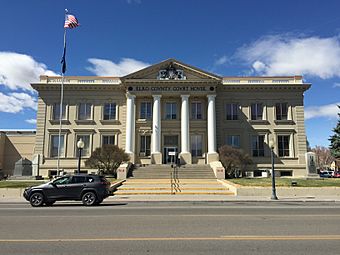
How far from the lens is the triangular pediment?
37125mm

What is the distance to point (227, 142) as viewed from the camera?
126ft

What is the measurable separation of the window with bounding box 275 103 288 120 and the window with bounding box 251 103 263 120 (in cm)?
205

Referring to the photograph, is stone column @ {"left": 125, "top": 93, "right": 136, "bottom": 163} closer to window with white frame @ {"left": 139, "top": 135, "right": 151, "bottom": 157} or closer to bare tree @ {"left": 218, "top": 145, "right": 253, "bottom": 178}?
window with white frame @ {"left": 139, "top": 135, "right": 151, "bottom": 157}

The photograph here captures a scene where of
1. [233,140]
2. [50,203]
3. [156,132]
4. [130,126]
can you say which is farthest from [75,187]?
[233,140]

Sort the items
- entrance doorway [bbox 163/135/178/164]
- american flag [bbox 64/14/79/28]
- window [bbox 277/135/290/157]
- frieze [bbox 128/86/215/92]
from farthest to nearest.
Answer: window [bbox 277/135/290/157] → entrance doorway [bbox 163/135/178/164] → frieze [bbox 128/86/215/92] → american flag [bbox 64/14/79/28]

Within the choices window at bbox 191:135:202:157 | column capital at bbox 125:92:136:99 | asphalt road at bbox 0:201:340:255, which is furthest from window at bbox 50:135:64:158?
asphalt road at bbox 0:201:340:255

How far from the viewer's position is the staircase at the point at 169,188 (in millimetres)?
21359

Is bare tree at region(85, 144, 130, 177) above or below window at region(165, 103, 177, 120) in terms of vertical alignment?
below

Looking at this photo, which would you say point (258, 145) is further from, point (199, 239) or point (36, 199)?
point (199, 239)

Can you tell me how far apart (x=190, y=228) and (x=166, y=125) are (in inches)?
1171

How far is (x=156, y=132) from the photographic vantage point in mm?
36000

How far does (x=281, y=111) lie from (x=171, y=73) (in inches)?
595

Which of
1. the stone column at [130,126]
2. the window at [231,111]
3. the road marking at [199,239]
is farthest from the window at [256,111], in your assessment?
the road marking at [199,239]

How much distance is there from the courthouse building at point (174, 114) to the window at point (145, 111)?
4 cm
